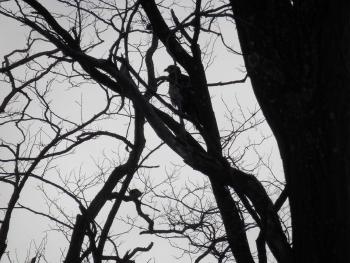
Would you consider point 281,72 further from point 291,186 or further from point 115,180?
point 115,180

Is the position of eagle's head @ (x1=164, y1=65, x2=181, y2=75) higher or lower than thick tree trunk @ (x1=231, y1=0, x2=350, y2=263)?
higher

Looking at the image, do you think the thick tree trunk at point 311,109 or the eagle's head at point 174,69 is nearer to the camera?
the thick tree trunk at point 311,109

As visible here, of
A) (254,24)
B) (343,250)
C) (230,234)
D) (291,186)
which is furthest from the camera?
(230,234)

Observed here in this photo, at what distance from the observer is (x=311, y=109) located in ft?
5.07

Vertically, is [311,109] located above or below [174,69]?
below

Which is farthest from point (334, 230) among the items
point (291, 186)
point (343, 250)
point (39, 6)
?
point (39, 6)

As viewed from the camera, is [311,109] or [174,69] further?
[174,69]

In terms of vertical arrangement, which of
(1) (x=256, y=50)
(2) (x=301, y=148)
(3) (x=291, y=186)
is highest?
(1) (x=256, y=50)

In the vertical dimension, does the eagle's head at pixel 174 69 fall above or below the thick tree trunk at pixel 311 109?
above

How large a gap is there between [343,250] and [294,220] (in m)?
0.21

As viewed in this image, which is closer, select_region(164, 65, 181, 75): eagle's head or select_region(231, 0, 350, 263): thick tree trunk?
select_region(231, 0, 350, 263): thick tree trunk

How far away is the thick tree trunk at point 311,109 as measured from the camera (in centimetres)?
147

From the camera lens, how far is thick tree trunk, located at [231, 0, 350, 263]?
4.82 feet

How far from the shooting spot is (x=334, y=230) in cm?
146
